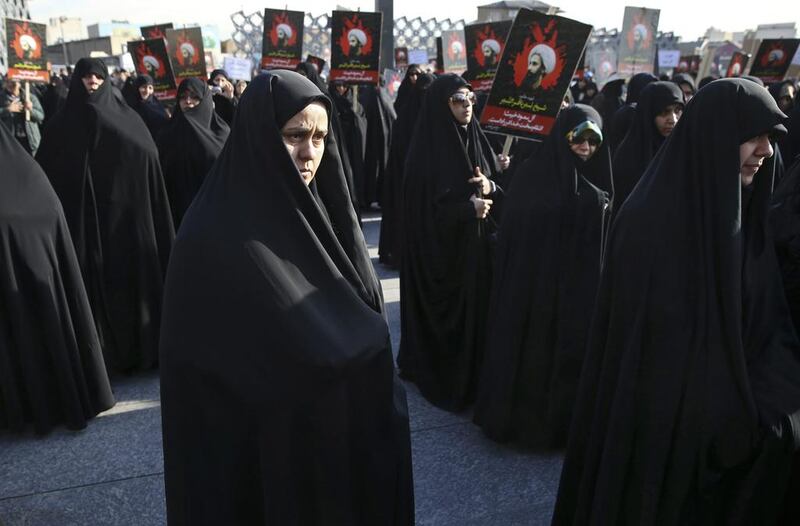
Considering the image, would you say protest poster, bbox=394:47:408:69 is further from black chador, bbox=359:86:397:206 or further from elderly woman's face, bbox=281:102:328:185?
elderly woman's face, bbox=281:102:328:185

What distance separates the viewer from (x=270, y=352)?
5.95 ft

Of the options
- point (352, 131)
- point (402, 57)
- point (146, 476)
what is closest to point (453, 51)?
point (352, 131)

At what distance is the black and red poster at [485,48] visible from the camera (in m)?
6.66

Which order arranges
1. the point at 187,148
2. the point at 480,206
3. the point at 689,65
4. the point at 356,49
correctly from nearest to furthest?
the point at 480,206 → the point at 187,148 → the point at 356,49 → the point at 689,65

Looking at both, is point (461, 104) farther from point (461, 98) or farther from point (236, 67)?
point (236, 67)

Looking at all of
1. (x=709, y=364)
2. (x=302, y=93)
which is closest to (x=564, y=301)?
(x=709, y=364)

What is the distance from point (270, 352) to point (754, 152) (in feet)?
5.35

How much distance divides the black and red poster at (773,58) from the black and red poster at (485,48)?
449 cm

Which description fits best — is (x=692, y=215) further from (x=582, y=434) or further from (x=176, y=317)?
(x=176, y=317)

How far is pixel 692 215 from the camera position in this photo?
218 centimetres

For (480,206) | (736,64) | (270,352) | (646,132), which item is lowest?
(480,206)

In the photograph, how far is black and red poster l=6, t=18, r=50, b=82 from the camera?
8.54 meters

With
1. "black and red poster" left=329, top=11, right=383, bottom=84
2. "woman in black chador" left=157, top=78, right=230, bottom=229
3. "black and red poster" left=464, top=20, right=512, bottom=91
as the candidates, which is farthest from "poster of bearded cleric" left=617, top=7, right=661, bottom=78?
"woman in black chador" left=157, top=78, right=230, bottom=229

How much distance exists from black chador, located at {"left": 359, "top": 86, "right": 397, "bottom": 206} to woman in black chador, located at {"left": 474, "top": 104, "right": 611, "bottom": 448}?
700 centimetres
